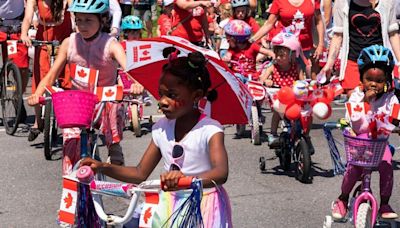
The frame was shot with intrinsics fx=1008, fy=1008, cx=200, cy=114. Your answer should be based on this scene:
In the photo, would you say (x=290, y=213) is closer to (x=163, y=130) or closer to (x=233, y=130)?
(x=163, y=130)

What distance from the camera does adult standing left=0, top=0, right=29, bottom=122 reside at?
12398 millimetres

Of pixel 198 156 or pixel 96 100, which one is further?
pixel 96 100

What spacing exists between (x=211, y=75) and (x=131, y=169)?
2.35 feet

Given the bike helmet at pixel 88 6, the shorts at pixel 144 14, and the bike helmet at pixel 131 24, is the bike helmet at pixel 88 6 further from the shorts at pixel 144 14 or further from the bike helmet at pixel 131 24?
the shorts at pixel 144 14

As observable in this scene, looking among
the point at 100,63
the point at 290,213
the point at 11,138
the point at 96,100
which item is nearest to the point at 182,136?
the point at 96,100

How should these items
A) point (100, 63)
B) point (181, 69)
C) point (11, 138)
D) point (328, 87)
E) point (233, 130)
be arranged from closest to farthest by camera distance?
1. point (181, 69)
2. point (100, 63)
3. point (328, 87)
4. point (11, 138)
5. point (233, 130)

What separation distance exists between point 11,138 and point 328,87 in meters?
4.83

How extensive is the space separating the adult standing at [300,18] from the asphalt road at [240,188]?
136 centimetres

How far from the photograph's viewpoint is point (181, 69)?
5043 millimetres

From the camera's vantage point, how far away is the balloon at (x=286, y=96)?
902cm

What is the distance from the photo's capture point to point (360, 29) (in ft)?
29.3

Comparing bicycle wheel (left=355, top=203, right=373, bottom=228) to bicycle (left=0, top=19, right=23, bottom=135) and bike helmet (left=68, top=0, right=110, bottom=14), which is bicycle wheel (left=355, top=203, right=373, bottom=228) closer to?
bike helmet (left=68, top=0, right=110, bottom=14)

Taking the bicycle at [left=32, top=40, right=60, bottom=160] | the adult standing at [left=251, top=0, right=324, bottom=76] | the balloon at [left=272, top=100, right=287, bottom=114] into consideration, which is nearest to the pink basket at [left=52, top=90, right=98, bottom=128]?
the balloon at [left=272, top=100, right=287, bottom=114]

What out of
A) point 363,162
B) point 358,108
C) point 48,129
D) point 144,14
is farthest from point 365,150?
point 144,14
